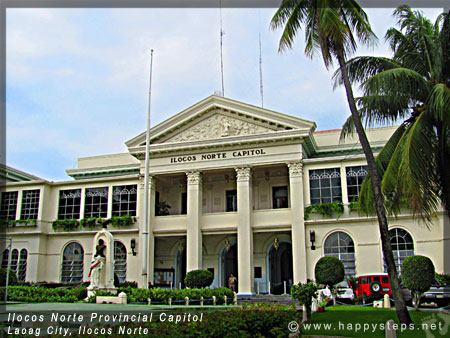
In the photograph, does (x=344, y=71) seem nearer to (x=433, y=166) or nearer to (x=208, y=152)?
(x=433, y=166)

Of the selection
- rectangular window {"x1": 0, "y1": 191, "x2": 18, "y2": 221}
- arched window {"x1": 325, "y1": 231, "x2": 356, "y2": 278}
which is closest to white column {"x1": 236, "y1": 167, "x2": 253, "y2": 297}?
arched window {"x1": 325, "y1": 231, "x2": 356, "y2": 278}

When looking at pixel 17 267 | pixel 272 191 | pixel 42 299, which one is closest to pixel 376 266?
pixel 272 191

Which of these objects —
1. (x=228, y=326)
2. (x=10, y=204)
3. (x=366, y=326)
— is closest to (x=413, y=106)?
(x=366, y=326)

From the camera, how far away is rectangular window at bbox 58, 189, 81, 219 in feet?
110

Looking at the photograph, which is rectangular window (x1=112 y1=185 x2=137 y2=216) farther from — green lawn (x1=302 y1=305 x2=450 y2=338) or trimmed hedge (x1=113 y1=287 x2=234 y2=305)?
green lawn (x1=302 y1=305 x2=450 y2=338)

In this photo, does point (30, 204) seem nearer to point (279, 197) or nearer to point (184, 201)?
point (184, 201)

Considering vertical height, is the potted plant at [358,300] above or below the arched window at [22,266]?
below

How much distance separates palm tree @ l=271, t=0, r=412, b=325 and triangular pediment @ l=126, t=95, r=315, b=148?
1320cm

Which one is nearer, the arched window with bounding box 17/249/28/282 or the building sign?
the building sign

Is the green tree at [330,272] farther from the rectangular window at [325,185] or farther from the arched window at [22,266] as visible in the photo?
the arched window at [22,266]

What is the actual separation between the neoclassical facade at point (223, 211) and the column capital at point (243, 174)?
2.6 inches

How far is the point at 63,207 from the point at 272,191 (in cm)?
1565

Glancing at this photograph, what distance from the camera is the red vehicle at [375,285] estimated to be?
915 inches

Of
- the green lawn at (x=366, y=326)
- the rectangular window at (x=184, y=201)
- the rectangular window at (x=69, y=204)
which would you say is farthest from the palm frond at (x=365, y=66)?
the rectangular window at (x=69, y=204)
